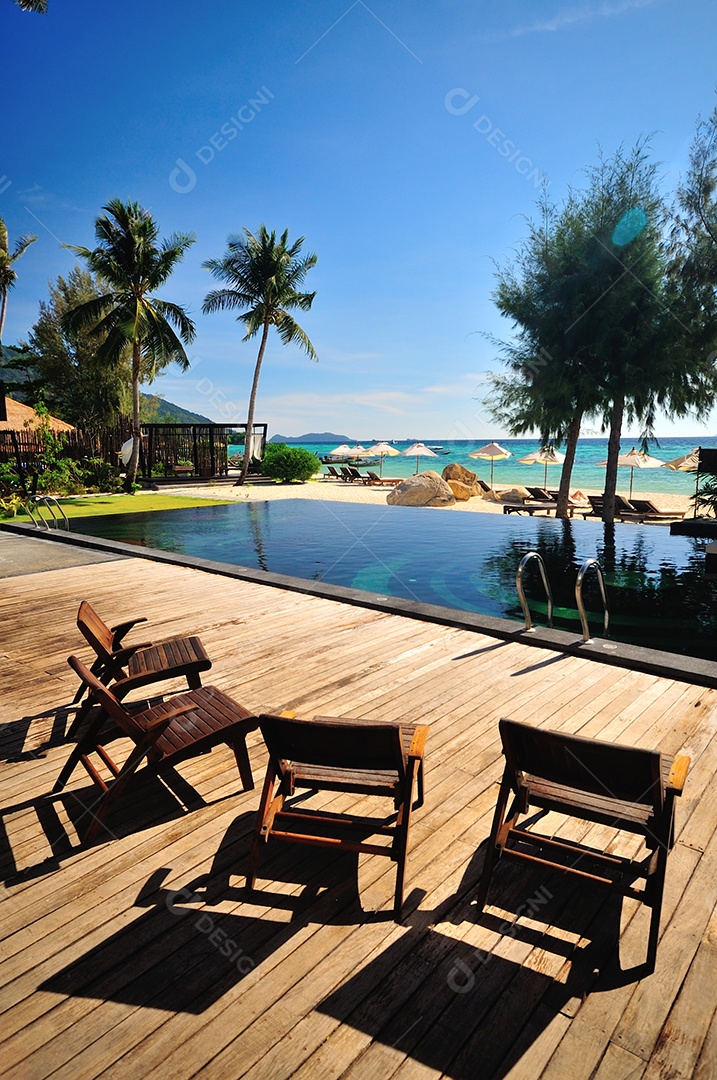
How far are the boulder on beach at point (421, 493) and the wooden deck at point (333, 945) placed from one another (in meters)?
19.7

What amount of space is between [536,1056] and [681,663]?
366 centimetres

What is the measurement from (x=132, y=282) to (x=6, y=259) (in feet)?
42.6

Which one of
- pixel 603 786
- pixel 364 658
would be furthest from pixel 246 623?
pixel 603 786

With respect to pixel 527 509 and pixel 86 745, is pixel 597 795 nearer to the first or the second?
pixel 86 745

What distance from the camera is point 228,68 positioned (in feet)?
40.5

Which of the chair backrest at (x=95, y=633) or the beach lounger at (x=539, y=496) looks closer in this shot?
the chair backrest at (x=95, y=633)

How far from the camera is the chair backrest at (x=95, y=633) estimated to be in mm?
3863

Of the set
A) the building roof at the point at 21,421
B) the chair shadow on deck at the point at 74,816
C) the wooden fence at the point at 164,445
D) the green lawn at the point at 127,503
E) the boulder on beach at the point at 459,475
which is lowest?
the chair shadow on deck at the point at 74,816

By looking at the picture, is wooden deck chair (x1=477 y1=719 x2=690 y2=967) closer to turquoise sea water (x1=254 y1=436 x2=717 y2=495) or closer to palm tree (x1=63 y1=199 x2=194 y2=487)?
palm tree (x1=63 y1=199 x2=194 y2=487)

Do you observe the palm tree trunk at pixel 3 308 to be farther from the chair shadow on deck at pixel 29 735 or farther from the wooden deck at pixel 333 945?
the wooden deck at pixel 333 945

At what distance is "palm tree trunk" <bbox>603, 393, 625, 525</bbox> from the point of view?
21.0m

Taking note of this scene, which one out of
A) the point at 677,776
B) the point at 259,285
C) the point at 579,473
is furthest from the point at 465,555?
the point at 579,473

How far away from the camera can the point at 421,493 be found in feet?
77.7

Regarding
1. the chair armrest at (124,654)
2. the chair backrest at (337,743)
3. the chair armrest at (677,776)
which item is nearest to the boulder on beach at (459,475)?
the chair armrest at (124,654)
